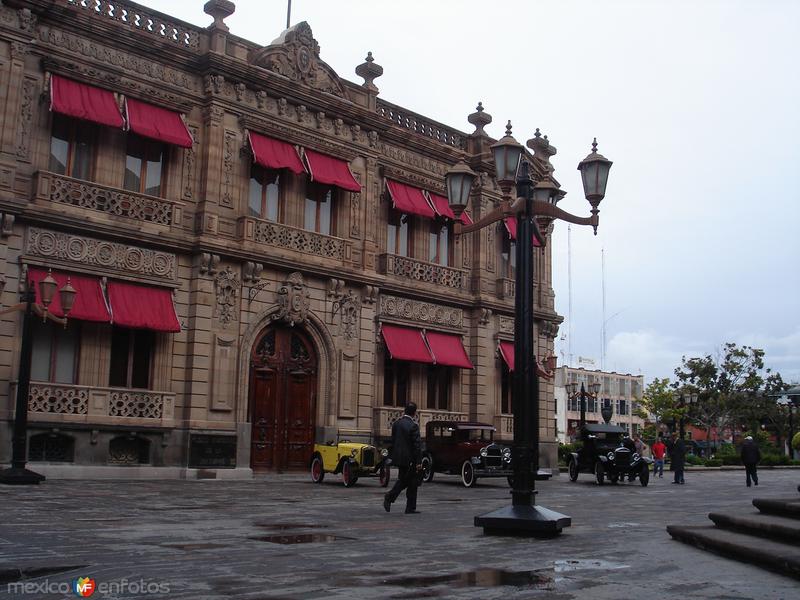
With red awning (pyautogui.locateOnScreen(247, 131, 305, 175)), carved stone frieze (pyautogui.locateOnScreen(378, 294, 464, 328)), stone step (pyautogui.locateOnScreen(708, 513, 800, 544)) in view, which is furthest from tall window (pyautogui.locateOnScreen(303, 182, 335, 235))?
stone step (pyautogui.locateOnScreen(708, 513, 800, 544))

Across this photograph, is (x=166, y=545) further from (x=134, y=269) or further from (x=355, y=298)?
(x=355, y=298)

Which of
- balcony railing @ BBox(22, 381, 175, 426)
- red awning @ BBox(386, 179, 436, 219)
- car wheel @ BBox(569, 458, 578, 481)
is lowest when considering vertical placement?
car wheel @ BBox(569, 458, 578, 481)

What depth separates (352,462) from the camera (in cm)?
2145

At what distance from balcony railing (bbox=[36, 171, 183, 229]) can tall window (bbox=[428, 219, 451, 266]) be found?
433 inches

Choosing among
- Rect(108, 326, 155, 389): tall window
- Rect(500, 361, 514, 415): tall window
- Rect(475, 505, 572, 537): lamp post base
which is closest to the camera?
Rect(475, 505, 572, 537): lamp post base

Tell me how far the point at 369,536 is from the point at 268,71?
1885cm

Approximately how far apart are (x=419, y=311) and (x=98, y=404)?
40.8ft

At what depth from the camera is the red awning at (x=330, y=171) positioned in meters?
27.0

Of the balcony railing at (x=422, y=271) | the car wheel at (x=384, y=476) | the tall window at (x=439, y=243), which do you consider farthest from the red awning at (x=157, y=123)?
the tall window at (x=439, y=243)

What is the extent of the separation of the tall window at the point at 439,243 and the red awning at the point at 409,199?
51.5 inches

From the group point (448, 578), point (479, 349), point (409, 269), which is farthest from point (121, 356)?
point (448, 578)

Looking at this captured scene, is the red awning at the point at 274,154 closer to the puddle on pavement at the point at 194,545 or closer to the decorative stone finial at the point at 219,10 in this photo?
the decorative stone finial at the point at 219,10

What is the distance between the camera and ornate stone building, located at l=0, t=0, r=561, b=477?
2150 centimetres

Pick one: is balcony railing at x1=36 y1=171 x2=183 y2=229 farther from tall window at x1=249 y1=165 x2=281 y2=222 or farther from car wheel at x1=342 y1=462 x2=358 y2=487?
car wheel at x1=342 y1=462 x2=358 y2=487
